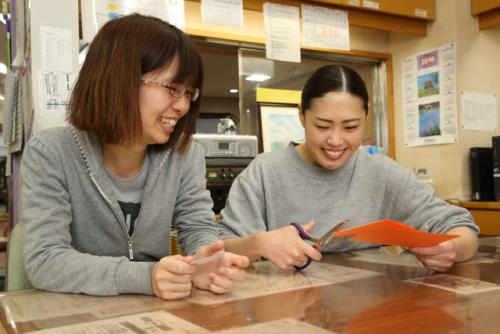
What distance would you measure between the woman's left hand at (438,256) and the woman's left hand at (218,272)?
0.43 meters

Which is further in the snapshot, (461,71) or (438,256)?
(461,71)

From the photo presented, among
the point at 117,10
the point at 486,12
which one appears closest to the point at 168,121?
the point at 117,10

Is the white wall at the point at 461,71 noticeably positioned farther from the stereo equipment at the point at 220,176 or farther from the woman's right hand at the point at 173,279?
the woman's right hand at the point at 173,279

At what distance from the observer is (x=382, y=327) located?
2.01ft

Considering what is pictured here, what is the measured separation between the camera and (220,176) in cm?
215

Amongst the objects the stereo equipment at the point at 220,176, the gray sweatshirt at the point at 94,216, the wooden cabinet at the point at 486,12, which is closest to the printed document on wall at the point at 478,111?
the wooden cabinet at the point at 486,12

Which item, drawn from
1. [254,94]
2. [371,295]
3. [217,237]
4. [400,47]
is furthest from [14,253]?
[400,47]

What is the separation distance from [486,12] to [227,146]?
1852 millimetres

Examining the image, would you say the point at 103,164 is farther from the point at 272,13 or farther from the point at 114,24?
the point at 272,13

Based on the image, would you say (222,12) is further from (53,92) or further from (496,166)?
(496,166)

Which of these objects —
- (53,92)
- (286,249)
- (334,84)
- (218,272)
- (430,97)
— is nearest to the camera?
(218,272)

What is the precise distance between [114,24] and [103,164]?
A: 32 cm

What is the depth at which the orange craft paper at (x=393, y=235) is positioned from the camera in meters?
0.85

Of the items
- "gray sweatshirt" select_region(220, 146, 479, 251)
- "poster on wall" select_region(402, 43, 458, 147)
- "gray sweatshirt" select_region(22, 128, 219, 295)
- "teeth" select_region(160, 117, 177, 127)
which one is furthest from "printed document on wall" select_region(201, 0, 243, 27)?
"poster on wall" select_region(402, 43, 458, 147)
